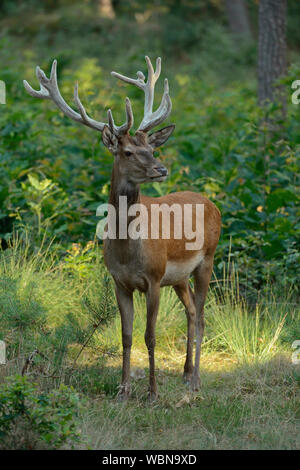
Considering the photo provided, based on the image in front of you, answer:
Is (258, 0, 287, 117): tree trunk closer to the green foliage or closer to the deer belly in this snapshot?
the deer belly

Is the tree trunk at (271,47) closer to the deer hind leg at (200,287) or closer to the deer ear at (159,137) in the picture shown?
the deer hind leg at (200,287)

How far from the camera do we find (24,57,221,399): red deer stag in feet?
17.6

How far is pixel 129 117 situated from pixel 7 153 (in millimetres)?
3622

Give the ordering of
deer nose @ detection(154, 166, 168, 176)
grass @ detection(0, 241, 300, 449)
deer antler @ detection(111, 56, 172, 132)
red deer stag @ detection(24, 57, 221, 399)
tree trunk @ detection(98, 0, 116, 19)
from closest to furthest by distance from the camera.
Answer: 1. grass @ detection(0, 241, 300, 449)
2. deer nose @ detection(154, 166, 168, 176)
3. red deer stag @ detection(24, 57, 221, 399)
4. deer antler @ detection(111, 56, 172, 132)
5. tree trunk @ detection(98, 0, 116, 19)

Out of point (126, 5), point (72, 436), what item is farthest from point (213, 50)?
point (72, 436)

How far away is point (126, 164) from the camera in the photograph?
5359mm

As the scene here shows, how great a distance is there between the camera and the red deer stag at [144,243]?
5367 millimetres

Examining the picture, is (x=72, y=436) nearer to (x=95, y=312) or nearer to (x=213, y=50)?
(x=95, y=312)

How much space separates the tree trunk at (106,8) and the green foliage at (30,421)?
23078 millimetres

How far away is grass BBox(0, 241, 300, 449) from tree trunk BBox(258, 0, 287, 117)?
3.74 meters

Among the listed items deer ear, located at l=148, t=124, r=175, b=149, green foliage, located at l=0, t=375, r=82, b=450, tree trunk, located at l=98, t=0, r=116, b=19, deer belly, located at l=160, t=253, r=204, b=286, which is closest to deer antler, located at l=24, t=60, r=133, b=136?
deer ear, located at l=148, t=124, r=175, b=149

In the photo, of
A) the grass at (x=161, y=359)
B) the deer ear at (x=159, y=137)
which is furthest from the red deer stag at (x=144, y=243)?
the grass at (x=161, y=359)

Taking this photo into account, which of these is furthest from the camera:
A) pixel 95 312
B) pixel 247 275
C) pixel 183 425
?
pixel 247 275

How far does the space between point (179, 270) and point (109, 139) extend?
1.26 meters
